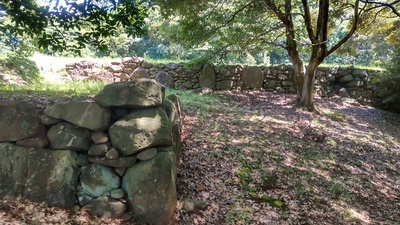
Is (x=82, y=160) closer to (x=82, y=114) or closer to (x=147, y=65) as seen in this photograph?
(x=82, y=114)

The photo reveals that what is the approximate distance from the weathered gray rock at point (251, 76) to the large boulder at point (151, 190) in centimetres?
788

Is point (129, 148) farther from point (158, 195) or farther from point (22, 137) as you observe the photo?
point (22, 137)

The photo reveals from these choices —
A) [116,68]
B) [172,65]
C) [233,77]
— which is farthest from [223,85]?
[116,68]

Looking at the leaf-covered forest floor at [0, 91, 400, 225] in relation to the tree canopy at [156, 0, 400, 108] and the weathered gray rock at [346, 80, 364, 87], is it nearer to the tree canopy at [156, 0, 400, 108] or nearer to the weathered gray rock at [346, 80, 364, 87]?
the tree canopy at [156, 0, 400, 108]

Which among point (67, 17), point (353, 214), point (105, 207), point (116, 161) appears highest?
point (67, 17)

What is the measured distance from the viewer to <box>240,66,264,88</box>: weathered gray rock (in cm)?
→ 1068

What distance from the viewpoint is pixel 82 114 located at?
3.25 m

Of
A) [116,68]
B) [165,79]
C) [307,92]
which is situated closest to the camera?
[307,92]

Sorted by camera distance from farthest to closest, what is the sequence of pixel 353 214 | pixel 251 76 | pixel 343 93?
pixel 343 93 → pixel 251 76 → pixel 353 214

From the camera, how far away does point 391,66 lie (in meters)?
9.98

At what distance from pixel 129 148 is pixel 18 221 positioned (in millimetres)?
1210

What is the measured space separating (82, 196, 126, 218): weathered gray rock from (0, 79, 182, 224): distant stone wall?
10 mm

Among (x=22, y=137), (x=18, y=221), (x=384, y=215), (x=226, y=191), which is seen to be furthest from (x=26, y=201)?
(x=384, y=215)

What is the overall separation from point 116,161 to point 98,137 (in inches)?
13.6
